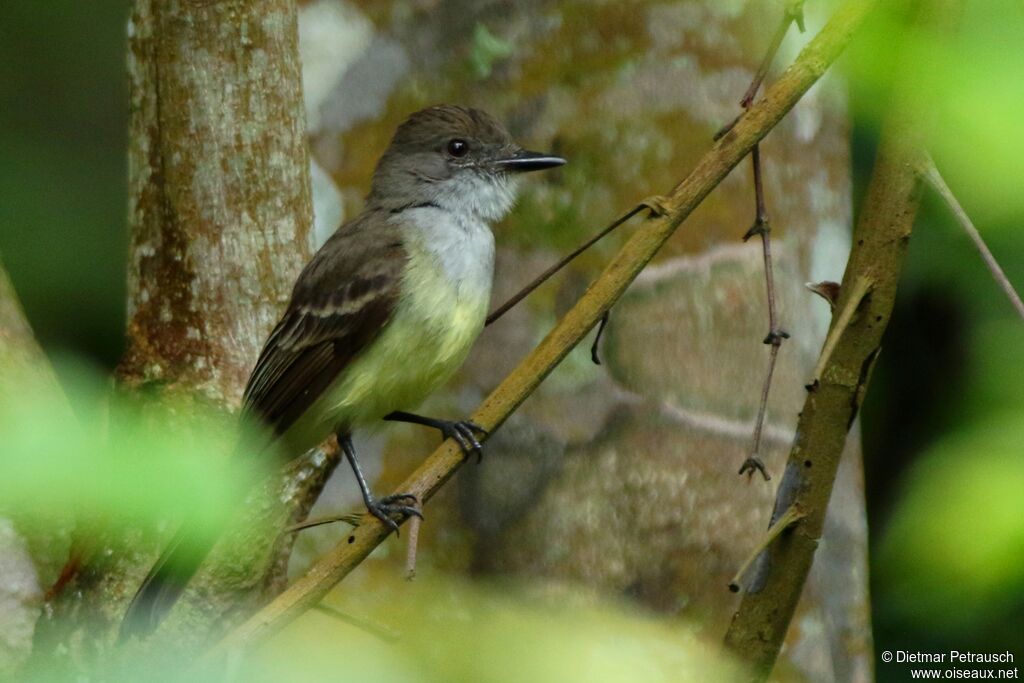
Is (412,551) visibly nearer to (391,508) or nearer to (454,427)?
(391,508)

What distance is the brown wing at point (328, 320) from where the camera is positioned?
3.43 metres

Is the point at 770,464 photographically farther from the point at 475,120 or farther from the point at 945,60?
the point at 945,60

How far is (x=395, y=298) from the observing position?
3477 millimetres

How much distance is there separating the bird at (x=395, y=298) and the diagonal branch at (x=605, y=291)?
1.01 metres

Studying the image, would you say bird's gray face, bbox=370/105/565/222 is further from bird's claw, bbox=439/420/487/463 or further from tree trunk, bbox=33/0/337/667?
bird's claw, bbox=439/420/487/463

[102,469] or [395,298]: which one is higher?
[395,298]

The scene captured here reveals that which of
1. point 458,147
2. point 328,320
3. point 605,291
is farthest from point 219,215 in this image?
point 605,291

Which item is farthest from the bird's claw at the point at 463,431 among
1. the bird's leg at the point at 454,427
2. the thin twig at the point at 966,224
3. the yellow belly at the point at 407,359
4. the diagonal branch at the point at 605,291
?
the thin twig at the point at 966,224

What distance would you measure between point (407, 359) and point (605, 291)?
4.20 ft

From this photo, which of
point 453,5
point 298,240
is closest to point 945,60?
point 298,240

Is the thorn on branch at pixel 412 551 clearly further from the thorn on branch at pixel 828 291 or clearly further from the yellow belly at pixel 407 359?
the yellow belly at pixel 407 359

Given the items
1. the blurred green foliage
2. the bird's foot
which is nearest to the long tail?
the bird's foot

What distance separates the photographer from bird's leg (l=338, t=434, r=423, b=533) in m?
2.35

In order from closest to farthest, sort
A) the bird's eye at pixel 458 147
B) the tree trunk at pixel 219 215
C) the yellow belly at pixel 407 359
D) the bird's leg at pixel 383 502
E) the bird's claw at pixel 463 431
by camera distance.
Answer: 1. the bird's leg at pixel 383 502
2. the bird's claw at pixel 463 431
3. the tree trunk at pixel 219 215
4. the yellow belly at pixel 407 359
5. the bird's eye at pixel 458 147
